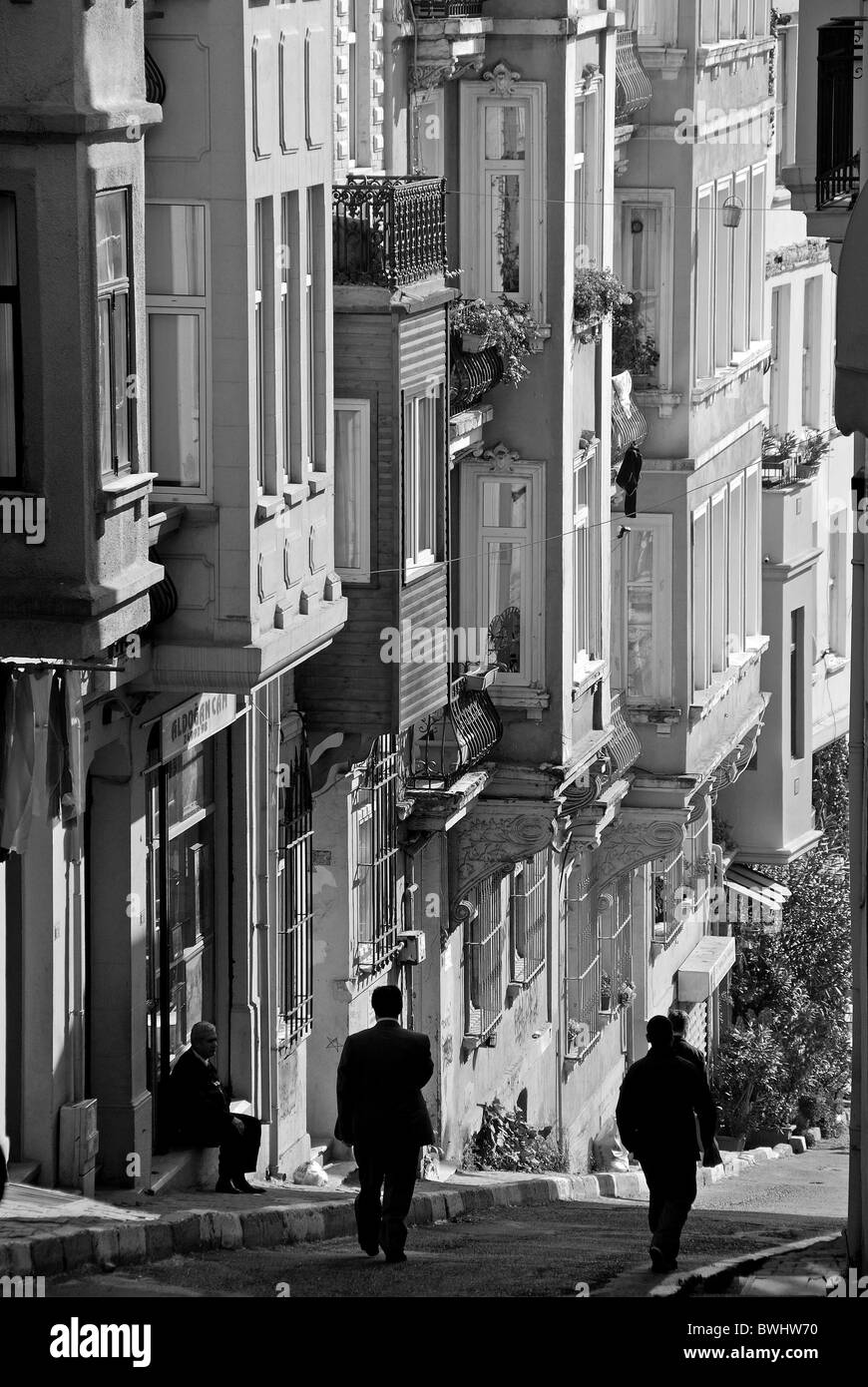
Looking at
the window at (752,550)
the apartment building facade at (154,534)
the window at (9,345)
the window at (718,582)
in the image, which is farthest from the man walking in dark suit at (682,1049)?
the window at (752,550)

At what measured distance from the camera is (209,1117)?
67.9ft

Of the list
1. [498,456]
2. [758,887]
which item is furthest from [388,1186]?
[758,887]

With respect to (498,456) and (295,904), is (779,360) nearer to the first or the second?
(498,456)

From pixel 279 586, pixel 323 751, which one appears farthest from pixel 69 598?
pixel 323 751

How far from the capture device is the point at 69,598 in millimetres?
16266

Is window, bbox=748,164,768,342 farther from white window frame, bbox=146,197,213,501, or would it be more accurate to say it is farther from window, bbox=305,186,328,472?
white window frame, bbox=146,197,213,501

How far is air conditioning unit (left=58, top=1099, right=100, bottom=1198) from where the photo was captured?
744 inches

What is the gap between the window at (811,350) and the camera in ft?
138

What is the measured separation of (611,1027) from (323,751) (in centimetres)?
1340

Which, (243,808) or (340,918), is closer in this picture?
(243,808)

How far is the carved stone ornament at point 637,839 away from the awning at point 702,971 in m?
5.93

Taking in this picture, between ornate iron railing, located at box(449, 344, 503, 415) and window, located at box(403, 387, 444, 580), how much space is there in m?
1.11

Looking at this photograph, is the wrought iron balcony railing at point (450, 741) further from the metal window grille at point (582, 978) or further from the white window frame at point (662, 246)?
the metal window grille at point (582, 978)

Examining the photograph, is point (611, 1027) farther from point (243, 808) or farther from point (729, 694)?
point (243, 808)
